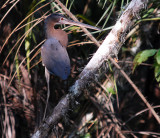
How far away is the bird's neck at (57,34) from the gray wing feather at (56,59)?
94 millimetres

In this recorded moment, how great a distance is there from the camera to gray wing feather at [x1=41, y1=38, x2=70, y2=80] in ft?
6.32

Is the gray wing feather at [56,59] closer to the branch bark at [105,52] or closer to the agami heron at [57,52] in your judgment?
the agami heron at [57,52]

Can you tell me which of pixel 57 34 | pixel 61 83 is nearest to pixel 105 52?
pixel 57 34

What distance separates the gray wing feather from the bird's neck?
3.7 inches

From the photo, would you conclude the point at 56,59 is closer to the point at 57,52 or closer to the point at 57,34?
the point at 57,52

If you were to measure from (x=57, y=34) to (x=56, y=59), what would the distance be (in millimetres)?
273

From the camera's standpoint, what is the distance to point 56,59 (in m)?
1.96

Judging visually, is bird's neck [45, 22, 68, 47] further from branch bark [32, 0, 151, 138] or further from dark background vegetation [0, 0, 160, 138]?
branch bark [32, 0, 151, 138]

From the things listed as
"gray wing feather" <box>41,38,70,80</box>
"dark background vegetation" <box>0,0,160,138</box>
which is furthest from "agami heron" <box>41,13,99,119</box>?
"dark background vegetation" <box>0,0,160,138</box>

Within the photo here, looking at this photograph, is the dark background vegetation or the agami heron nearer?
the agami heron

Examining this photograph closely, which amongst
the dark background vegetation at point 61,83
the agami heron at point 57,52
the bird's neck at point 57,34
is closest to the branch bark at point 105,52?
the agami heron at point 57,52

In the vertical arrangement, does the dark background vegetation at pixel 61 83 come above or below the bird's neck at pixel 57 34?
below

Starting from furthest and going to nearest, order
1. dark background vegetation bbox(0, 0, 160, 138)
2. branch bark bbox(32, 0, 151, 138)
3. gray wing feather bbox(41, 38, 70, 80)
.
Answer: dark background vegetation bbox(0, 0, 160, 138)
gray wing feather bbox(41, 38, 70, 80)
branch bark bbox(32, 0, 151, 138)

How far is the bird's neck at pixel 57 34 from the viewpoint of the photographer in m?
2.07
